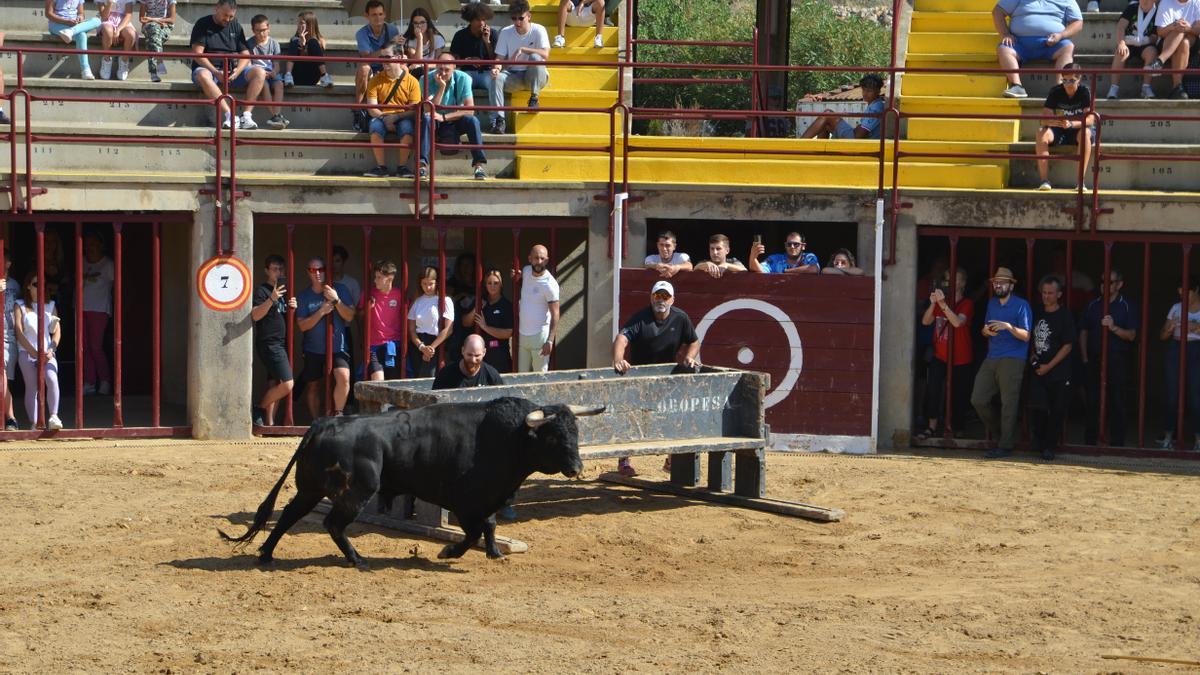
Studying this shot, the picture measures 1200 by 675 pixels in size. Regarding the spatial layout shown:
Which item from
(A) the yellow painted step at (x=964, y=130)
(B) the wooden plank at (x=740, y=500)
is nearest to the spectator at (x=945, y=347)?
(A) the yellow painted step at (x=964, y=130)

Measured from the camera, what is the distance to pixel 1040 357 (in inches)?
601

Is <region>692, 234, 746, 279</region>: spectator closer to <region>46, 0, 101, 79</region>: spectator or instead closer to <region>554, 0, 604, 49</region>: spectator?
<region>554, 0, 604, 49</region>: spectator

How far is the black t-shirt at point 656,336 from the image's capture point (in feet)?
45.6

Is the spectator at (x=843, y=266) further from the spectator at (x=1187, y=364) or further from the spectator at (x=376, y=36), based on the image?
the spectator at (x=376, y=36)

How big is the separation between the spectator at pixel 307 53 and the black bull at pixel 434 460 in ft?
24.2

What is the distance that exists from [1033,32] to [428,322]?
6.91 m

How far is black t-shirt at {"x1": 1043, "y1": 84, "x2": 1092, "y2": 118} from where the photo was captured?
16031 millimetres

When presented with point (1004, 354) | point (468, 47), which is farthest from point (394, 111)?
point (1004, 354)

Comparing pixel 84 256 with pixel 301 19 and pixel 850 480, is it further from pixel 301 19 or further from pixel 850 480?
pixel 850 480

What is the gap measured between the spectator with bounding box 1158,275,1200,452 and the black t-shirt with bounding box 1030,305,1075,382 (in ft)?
3.21

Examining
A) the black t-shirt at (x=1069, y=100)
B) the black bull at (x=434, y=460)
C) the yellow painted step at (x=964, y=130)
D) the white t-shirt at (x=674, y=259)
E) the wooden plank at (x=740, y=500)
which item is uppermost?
the black t-shirt at (x=1069, y=100)

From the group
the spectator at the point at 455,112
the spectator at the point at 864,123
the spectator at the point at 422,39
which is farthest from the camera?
the spectator at the point at 422,39

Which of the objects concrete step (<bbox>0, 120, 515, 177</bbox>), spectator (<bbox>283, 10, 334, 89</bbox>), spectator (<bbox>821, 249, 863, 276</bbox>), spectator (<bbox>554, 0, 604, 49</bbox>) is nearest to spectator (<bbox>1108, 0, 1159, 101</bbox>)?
spectator (<bbox>821, 249, 863, 276</bbox>)

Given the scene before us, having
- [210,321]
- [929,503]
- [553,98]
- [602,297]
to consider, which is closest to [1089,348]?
[929,503]
